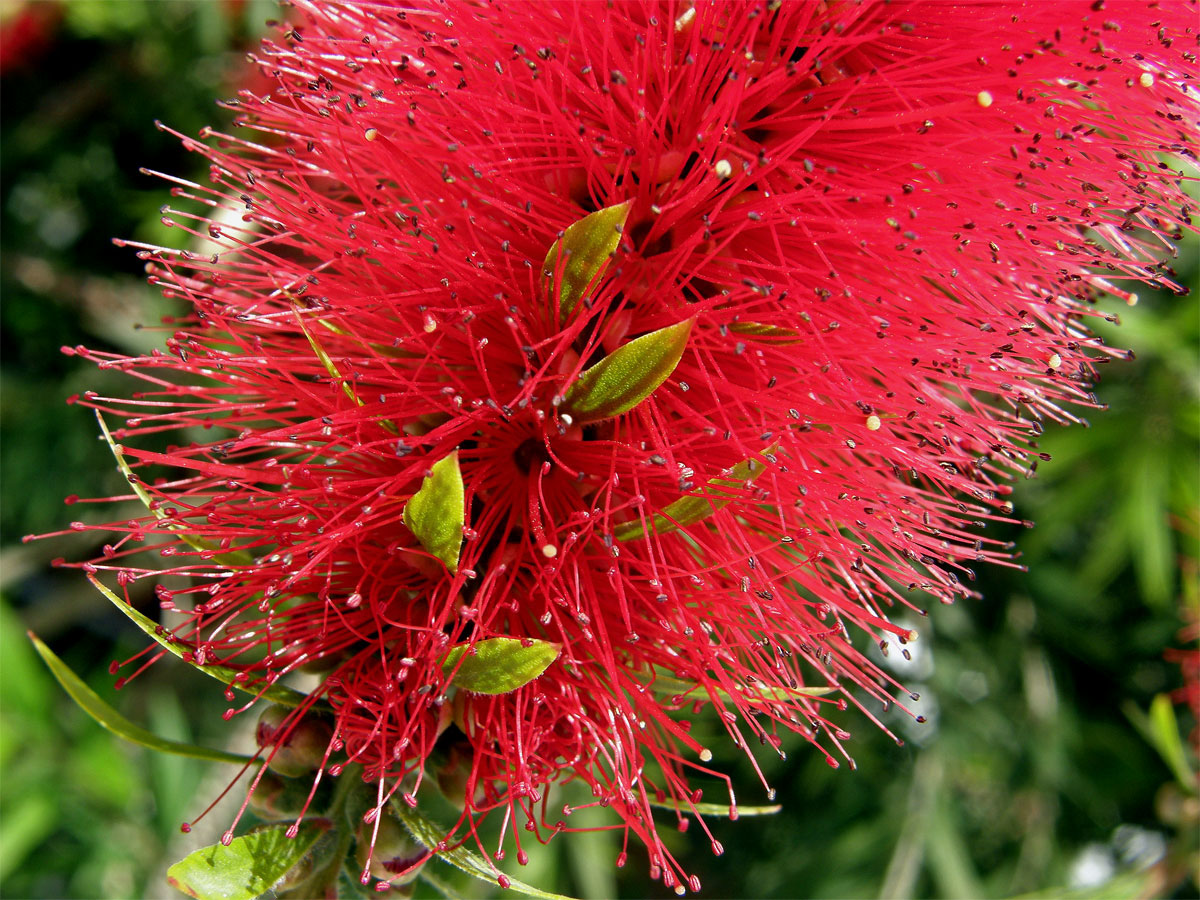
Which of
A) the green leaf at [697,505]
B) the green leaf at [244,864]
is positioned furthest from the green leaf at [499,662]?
the green leaf at [244,864]

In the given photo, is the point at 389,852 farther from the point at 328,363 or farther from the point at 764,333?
the point at 764,333

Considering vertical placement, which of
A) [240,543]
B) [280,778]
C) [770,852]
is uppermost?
[240,543]

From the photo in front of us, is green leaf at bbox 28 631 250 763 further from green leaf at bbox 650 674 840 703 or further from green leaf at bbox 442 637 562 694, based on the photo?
green leaf at bbox 650 674 840 703

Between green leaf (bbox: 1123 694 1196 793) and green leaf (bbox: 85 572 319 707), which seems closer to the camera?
green leaf (bbox: 85 572 319 707)

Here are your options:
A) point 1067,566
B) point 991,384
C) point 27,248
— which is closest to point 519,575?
point 991,384

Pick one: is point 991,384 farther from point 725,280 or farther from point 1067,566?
point 1067,566

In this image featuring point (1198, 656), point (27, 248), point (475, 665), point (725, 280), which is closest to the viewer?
point (475, 665)

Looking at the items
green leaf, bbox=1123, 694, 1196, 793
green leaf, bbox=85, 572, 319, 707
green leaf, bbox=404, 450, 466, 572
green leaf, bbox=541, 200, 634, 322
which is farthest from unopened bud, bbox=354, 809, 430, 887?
green leaf, bbox=1123, 694, 1196, 793
